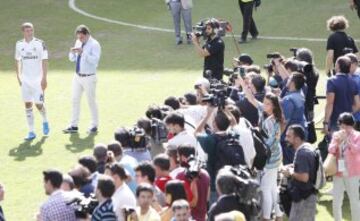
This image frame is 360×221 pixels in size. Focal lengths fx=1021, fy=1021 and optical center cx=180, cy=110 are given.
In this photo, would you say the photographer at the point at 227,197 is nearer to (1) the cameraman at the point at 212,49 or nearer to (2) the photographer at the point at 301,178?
(2) the photographer at the point at 301,178

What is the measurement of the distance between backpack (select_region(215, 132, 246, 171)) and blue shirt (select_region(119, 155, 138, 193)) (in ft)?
3.04

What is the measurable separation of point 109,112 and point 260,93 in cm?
538

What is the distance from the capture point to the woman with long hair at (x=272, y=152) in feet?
40.5

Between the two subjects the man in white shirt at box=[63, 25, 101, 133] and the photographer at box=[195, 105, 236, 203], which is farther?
the man in white shirt at box=[63, 25, 101, 133]

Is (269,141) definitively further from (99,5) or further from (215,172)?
(99,5)

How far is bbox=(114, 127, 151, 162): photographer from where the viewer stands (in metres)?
11.9

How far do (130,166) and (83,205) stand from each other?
4.71ft

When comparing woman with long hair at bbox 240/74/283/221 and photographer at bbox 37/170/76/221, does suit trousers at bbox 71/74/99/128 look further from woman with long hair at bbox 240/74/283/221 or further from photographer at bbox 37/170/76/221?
photographer at bbox 37/170/76/221

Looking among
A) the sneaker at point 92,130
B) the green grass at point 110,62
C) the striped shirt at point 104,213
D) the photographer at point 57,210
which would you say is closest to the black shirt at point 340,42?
the green grass at point 110,62

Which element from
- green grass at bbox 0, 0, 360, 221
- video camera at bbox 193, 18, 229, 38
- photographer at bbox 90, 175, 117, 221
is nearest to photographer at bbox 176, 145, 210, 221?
photographer at bbox 90, 175, 117, 221

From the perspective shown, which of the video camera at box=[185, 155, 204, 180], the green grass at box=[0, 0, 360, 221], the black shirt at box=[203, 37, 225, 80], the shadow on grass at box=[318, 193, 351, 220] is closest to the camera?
the video camera at box=[185, 155, 204, 180]

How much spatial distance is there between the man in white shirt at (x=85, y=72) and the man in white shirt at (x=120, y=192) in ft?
20.5

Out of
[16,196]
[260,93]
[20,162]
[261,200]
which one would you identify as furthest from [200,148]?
[20,162]

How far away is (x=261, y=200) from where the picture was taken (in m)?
12.2
